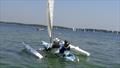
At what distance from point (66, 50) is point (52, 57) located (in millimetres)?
1514

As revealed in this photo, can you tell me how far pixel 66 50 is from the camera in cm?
2583

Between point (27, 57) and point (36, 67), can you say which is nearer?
point (36, 67)

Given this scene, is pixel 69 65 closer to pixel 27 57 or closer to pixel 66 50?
pixel 66 50

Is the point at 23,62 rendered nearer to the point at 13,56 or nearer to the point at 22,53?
the point at 13,56

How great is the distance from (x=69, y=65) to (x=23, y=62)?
11.4 feet

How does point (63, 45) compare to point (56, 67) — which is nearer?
point (56, 67)

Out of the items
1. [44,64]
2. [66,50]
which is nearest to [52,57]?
[66,50]

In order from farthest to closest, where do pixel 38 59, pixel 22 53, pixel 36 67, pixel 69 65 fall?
pixel 22 53, pixel 38 59, pixel 69 65, pixel 36 67

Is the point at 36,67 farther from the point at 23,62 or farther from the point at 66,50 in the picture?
the point at 66,50

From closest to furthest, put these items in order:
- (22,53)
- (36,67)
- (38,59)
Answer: (36,67) → (38,59) → (22,53)

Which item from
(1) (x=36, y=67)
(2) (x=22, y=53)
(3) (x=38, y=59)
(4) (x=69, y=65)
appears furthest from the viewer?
(2) (x=22, y=53)

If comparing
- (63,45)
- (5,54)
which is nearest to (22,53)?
(5,54)

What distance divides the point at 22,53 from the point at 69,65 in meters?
6.01

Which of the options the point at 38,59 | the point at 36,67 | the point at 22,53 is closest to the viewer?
the point at 36,67
